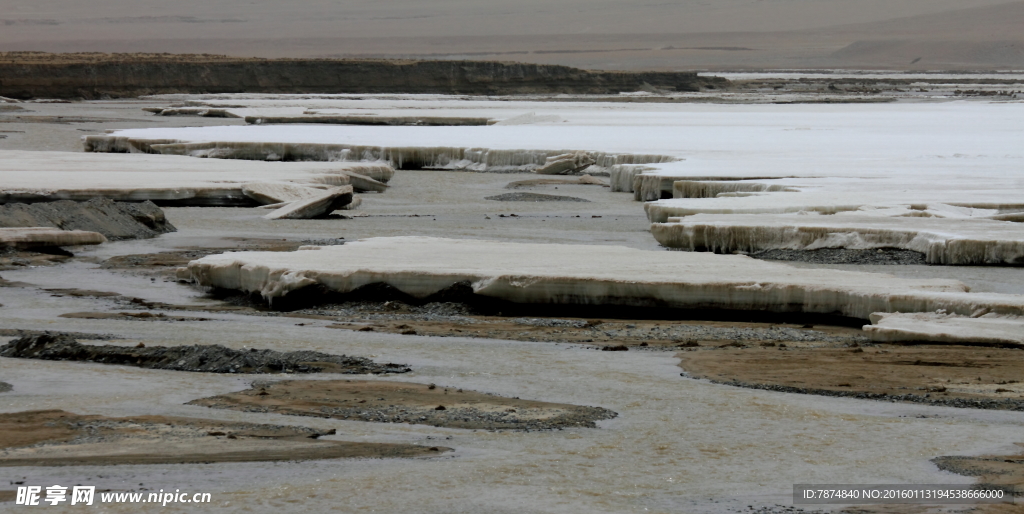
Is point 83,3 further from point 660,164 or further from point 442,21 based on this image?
point 660,164

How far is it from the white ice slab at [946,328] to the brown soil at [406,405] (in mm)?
2325

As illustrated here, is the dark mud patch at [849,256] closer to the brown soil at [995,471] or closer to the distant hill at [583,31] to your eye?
the brown soil at [995,471]

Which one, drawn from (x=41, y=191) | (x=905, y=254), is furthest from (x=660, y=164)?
(x=41, y=191)

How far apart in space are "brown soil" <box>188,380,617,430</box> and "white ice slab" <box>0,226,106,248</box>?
5349 mm

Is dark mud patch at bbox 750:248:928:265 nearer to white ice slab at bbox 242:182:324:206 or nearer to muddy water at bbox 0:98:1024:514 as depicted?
muddy water at bbox 0:98:1024:514

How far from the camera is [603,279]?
8.01 meters

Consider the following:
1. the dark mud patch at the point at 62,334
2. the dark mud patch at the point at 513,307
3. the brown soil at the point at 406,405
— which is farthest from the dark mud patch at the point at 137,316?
the brown soil at the point at 406,405

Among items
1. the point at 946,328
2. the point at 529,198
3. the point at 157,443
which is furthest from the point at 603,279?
the point at 529,198

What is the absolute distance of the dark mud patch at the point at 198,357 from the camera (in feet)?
21.0

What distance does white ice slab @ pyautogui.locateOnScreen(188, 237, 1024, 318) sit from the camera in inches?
305

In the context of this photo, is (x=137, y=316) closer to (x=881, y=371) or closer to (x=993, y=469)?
(x=881, y=371)

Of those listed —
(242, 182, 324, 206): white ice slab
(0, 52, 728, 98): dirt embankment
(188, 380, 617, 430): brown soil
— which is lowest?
(188, 380, 617, 430): brown soil

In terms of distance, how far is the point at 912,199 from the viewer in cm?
1196

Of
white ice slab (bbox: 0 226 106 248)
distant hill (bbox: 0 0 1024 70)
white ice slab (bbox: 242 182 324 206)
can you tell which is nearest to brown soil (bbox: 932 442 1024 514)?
white ice slab (bbox: 0 226 106 248)
